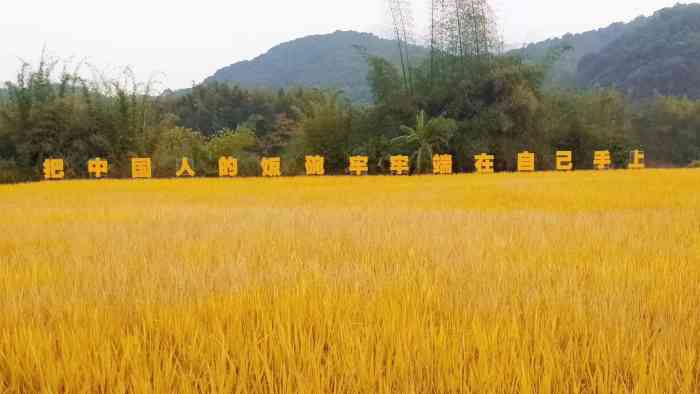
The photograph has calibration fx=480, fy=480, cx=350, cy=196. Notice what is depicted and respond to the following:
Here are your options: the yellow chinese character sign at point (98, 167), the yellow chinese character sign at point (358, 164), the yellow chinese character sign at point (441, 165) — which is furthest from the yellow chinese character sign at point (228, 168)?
the yellow chinese character sign at point (441, 165)

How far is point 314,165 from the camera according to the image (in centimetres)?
1340

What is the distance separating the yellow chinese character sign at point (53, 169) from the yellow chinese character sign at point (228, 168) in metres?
3.62

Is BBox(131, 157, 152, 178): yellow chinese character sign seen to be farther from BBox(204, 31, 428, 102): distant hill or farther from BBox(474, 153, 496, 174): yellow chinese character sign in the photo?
BBox(204, 31, 428, 102): distant hill

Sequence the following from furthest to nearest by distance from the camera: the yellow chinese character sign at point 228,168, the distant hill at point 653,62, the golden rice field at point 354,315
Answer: the distant hill at point 653,62 < the yellow chinese character sign at point 228,168 < the golden rice field at point 354,315

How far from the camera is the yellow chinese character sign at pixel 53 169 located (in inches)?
418

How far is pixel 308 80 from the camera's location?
189ft

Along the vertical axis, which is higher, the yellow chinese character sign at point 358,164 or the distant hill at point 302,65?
the distant hill at point 302,65

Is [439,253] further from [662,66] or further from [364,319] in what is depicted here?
[662,66]

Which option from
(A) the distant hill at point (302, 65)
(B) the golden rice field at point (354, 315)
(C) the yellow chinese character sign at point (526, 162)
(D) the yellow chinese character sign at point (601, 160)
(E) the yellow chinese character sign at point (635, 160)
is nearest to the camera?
(B) the golden rice field at point (354, 315)

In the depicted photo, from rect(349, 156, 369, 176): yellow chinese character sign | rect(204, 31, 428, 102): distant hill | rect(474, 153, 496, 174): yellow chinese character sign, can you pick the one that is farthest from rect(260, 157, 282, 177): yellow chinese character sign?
rect(204, 31, 428, 102): distant hill

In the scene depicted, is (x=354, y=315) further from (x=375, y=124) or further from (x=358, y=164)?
(x=375, y=124)

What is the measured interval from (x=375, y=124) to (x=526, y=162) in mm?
4538

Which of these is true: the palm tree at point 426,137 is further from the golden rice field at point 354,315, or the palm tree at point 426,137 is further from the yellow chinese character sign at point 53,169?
the golden rice field at point 354,315

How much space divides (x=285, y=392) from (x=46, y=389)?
41 centimetres
